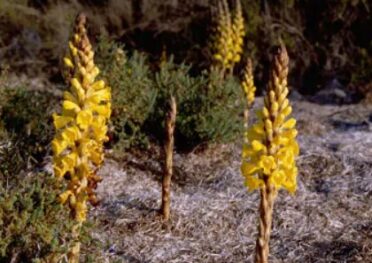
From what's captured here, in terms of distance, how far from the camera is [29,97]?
6.73 m

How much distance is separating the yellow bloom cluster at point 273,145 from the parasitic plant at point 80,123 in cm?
79

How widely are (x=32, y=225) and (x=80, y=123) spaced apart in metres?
0.59

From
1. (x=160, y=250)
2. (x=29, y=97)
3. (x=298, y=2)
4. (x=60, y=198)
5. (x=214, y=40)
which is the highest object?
(x=298, y=2)

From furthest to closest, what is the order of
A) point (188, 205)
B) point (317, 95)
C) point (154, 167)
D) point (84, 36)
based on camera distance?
1. point (317, 95)
2. point (154, 167)
3. point (188, 205)
4. point (84, 36)

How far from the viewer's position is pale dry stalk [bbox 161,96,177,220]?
16.0 ft

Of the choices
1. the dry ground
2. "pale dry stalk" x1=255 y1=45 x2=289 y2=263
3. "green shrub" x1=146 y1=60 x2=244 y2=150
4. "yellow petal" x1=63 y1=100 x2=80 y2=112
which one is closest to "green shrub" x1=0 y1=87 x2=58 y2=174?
the dry ground

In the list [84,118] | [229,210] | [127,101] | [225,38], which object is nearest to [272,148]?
[84,118]

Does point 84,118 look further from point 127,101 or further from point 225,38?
point 225,38

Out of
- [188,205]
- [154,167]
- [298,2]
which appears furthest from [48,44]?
[188,205]

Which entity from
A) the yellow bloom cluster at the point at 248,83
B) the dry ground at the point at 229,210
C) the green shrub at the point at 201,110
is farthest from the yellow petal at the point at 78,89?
the yellow bloom cluster at the point at 248,83

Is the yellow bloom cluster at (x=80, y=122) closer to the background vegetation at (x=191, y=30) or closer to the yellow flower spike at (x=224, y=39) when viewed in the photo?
the yellow flower spike at (x=224, y=39)

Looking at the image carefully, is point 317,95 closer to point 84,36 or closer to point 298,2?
point 298,2

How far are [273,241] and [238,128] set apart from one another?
200 centimetres

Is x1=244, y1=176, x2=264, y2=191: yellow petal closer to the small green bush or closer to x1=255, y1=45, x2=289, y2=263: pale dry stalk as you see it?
x1=255, y1=45, x2=289, y2=263: pale dry stalk
